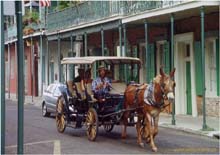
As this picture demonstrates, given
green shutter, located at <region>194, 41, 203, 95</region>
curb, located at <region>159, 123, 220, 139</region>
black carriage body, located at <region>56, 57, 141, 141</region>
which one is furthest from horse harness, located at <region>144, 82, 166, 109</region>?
green shutter, located at <region>194, 41, 203, 95</region>

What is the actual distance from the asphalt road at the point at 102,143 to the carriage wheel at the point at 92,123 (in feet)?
0.60

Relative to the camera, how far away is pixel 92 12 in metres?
27.2

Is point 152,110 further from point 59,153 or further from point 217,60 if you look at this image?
point 217,60

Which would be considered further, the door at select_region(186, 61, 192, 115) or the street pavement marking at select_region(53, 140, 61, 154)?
the door at select_region(186, 61, 192, 115)

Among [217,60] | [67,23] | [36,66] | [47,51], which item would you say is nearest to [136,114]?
[217,60]

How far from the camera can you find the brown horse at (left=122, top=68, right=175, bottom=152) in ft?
43.8

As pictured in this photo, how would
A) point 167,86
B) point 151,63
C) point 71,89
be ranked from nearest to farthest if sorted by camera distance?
1. point 167,86
2. point 71,89
3. point 151,63

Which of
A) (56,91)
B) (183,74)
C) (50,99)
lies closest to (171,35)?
(183,74)

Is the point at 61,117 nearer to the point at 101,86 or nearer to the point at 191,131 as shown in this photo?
the point at 101,86

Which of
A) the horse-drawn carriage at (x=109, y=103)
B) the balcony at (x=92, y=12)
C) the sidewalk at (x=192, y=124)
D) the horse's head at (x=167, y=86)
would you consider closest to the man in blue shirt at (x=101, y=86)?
the horse-drawn carriage at (x=109, y=103)

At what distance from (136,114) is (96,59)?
2118 millimetres

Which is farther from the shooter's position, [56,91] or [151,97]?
[56,91]

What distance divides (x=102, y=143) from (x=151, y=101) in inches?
83.1

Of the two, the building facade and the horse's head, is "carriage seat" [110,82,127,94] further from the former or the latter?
the horse's head
